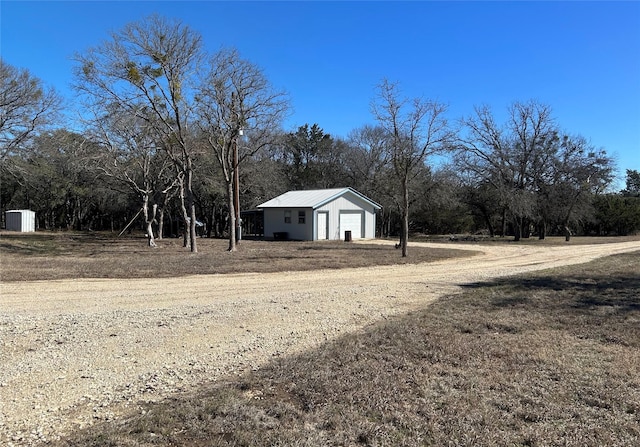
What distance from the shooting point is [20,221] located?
36.5 metres

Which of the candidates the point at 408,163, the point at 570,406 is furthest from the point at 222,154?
the point at 570,406

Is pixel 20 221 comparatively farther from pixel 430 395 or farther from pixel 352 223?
pixel 430 395

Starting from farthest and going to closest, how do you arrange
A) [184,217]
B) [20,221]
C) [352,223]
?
1. [20,221]
2. [352,223]
3. [184,217]

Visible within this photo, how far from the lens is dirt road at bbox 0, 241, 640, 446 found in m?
3.90

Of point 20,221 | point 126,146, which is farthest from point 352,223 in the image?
point 20,221

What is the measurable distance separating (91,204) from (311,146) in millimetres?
22188

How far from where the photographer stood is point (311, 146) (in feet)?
156

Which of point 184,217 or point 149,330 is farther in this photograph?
point 184,217

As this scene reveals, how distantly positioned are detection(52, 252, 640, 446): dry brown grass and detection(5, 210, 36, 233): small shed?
38515 millimetres

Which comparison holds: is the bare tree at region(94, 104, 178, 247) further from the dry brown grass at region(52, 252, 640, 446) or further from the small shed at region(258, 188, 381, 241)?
the dry brown grass at region(52, 252, 640, 446)

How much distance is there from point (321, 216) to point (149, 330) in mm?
25004

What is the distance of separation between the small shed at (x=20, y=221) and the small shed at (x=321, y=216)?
18972mm

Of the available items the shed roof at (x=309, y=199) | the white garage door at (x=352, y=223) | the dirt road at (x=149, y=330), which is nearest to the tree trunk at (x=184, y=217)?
the shed roof at (x=309, y=199)

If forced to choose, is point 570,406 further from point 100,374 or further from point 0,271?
point 0,271
